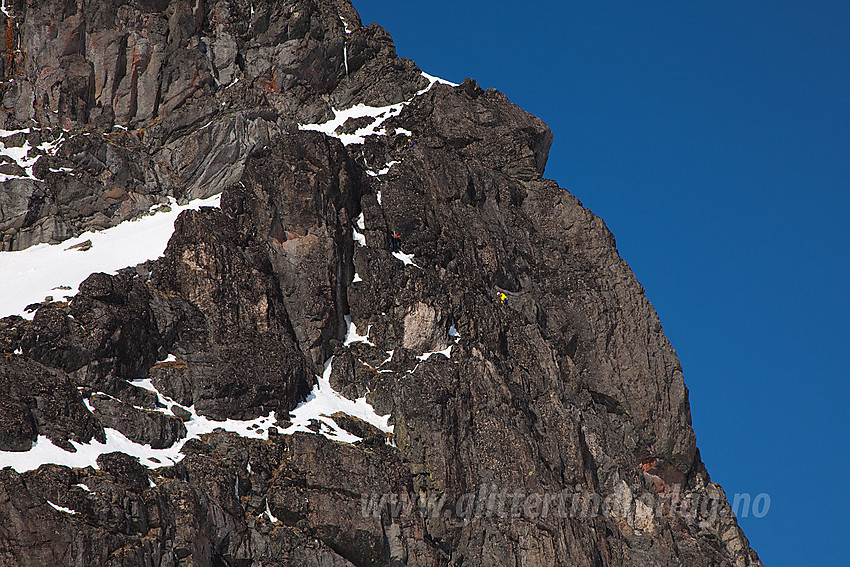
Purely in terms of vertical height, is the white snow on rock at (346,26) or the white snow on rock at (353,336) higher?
the white snow on rock at (346,26)

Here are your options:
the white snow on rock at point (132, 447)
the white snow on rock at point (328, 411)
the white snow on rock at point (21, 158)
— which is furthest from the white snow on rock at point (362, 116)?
the white snow on rock at point (132, 447)

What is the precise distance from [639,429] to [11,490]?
41.3 metres

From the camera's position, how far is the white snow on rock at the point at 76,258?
66.0m

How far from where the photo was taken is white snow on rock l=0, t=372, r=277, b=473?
53031 millimetres

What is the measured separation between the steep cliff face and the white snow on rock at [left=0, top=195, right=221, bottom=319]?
3.58 feet

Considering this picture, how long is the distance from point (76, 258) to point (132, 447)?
59.1 feet

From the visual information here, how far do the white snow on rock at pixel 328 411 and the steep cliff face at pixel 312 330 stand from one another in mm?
173

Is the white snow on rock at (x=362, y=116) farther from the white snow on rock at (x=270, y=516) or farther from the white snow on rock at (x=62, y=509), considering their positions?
the white snow on rock at (x=62, y=509)

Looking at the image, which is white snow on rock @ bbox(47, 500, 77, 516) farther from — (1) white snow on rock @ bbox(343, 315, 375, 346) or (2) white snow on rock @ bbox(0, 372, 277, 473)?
(1) white snow on rock @ bbox(343, 315, 375, 346)

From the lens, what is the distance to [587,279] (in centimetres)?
8162

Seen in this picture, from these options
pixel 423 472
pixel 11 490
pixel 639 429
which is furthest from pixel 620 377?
pixel 11 490

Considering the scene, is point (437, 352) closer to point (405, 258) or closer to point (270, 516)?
point (405, 258)

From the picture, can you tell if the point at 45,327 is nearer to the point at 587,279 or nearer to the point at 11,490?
the point at 11,490

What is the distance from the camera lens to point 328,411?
219 ft
